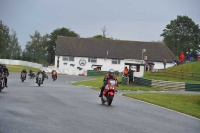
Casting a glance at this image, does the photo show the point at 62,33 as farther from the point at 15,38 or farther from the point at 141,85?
the point at 141,85

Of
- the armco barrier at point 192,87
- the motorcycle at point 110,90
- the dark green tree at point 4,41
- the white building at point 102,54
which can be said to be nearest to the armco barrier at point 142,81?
the armco barrier at point 192,87

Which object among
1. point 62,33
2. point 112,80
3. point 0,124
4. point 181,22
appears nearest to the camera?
point 0,124

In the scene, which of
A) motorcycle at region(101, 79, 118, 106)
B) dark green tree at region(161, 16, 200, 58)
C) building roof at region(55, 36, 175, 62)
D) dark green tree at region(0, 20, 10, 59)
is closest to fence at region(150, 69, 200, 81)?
motorcycle at region(101, 79, 118, 106)

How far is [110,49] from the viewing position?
9988 cm

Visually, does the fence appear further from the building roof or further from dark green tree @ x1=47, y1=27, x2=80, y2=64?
dark green tree @ x1=47, y1=27, x2=80, y2=64

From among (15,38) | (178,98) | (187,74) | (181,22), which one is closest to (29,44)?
(15,38)

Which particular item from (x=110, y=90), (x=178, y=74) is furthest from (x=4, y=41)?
(x=110, y=90)

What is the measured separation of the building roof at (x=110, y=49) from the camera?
9781 centimetres

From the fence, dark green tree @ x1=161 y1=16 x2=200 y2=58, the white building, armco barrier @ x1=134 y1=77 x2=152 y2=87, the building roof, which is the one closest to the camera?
Result: armco barrier @ x1=134 y1=77 x2=152 y2=87

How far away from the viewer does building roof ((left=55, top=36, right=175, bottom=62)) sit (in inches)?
3851

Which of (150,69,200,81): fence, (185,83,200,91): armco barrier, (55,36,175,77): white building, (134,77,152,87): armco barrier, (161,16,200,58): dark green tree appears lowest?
(185,83,200,91): armco barrier

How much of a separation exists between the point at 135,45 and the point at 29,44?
296 feet

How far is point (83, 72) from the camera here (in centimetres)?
8731

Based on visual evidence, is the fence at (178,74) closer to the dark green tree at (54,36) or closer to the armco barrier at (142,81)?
the armco barrier at (142,81)
